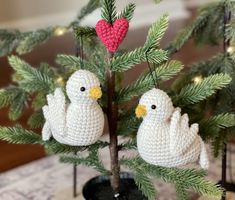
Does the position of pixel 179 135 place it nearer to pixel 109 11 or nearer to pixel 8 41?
pixel 109 11

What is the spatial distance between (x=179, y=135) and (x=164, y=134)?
0.08 ft

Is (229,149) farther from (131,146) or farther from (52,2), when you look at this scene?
(52,2)

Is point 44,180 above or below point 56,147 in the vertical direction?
below

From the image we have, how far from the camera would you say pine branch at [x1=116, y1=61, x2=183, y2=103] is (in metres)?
0.77

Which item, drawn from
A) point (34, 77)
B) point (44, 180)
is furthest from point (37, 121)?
point (44, 180)

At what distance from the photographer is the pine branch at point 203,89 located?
2.47 feet

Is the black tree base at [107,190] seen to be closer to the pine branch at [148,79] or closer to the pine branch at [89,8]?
the pine branch at [148,79]

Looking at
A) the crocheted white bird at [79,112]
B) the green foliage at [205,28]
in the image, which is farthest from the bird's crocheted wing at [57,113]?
the green foliage at [205,28]

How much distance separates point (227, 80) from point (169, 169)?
0.17 metres

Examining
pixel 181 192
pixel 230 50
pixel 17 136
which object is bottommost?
pixel 181 192

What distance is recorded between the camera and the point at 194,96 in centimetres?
78

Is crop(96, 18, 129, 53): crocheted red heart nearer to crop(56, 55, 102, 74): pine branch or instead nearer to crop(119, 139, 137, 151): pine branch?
crop(56, 55, 102, 74): pine branch

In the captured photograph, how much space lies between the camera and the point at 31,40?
39.9 inches

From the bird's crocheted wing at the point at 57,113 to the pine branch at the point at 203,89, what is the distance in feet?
0.65
